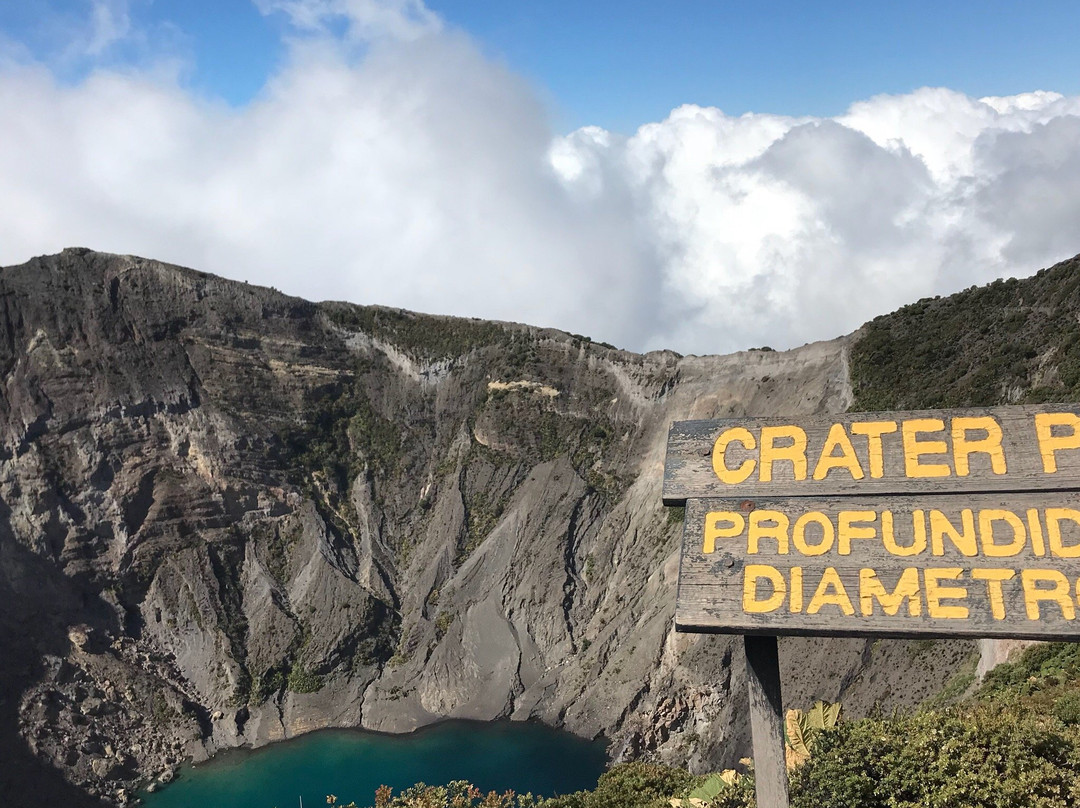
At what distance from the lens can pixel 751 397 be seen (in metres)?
52.1

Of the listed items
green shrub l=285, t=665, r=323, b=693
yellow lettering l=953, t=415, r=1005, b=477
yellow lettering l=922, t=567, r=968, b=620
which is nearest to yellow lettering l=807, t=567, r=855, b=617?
yellow lettering l=922, t=567, r=968, b=620

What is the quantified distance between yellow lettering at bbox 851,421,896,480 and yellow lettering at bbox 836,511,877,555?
0.49 m

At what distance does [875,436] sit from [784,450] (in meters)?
1.04

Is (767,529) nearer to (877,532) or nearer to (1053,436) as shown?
(877,532)

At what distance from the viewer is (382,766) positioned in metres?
43.7

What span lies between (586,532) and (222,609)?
25.6m

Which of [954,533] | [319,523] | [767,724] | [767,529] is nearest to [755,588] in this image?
[767,529]

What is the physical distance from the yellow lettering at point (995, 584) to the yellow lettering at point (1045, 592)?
0.16 m

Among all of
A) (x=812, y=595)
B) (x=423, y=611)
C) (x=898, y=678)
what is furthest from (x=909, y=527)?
(x=423, y=611)

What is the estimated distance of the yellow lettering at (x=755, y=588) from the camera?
857 cm

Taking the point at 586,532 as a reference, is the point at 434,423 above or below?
above

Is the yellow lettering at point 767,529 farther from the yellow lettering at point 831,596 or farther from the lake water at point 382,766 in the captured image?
the lake water at point 382,766

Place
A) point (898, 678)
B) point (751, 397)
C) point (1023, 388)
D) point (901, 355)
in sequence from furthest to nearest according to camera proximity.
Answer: point (751, 397) → point (901, 355) → point (1023, 388) → point (898, 678)

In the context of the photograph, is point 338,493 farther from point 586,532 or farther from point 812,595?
point 812,595
